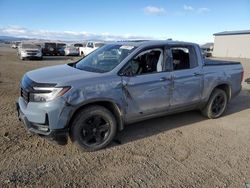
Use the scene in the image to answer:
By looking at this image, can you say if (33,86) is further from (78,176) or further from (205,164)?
(205,164)

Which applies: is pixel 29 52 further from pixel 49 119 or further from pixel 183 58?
pixel 49 119

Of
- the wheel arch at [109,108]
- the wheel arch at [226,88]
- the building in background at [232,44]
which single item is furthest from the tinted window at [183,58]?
the building in background at [232,44]

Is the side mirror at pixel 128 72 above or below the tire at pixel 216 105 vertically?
above

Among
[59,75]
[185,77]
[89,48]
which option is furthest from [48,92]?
[89,48]

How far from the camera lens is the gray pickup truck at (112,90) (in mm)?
4266

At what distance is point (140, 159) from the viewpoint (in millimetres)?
4414

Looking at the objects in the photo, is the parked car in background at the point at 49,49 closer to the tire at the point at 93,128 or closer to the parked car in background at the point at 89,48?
the parked car in background at the point at 89,48

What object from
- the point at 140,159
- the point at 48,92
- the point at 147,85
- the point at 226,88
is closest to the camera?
the point at 48,92

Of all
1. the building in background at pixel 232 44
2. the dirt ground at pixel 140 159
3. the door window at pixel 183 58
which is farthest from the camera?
the building in background at pixel 232 44

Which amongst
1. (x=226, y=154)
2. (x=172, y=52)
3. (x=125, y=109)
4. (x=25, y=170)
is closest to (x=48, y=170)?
(x=25, y=170)

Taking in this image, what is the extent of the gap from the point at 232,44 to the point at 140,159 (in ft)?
166

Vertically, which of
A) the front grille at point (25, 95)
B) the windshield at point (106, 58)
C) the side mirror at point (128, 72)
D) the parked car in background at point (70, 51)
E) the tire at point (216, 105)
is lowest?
the parked car in background at point (70, 51)

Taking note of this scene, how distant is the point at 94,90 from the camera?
4441 mm

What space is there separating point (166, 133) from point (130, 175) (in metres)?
1.87
